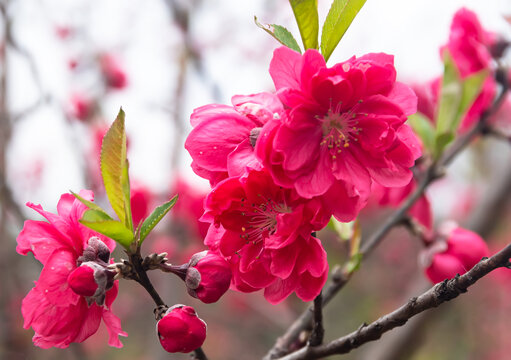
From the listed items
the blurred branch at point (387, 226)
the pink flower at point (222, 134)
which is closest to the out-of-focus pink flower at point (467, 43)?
the blurred branch at point (387, 226)

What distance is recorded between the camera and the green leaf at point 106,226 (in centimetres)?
65

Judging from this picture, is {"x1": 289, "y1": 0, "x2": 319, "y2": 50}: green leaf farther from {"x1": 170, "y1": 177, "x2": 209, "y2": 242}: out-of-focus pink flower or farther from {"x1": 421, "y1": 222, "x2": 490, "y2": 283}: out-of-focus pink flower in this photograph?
{"x1": 170, "y1": 177, "x2": 209, "y2": 242}: out-of-focus pink flower

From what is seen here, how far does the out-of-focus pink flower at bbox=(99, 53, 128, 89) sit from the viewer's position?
11.7ft

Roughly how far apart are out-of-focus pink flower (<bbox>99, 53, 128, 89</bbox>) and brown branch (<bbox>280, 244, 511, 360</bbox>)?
3.17 metres

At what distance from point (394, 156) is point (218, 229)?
1.07 ft

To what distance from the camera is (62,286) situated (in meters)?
0.72

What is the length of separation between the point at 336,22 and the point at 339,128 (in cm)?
17

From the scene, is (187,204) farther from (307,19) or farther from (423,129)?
(307,19)

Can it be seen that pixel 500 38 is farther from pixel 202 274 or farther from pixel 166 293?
pixel 166 293

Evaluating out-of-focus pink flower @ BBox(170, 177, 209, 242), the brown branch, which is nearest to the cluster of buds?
the brown branch

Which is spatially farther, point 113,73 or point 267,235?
point 113,73

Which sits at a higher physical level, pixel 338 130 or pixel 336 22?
pixel 336 22

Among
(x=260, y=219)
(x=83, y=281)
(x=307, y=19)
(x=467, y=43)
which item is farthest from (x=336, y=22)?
(x=467, y=43)

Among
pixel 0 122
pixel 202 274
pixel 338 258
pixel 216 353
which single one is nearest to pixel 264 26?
pixel 202 274
